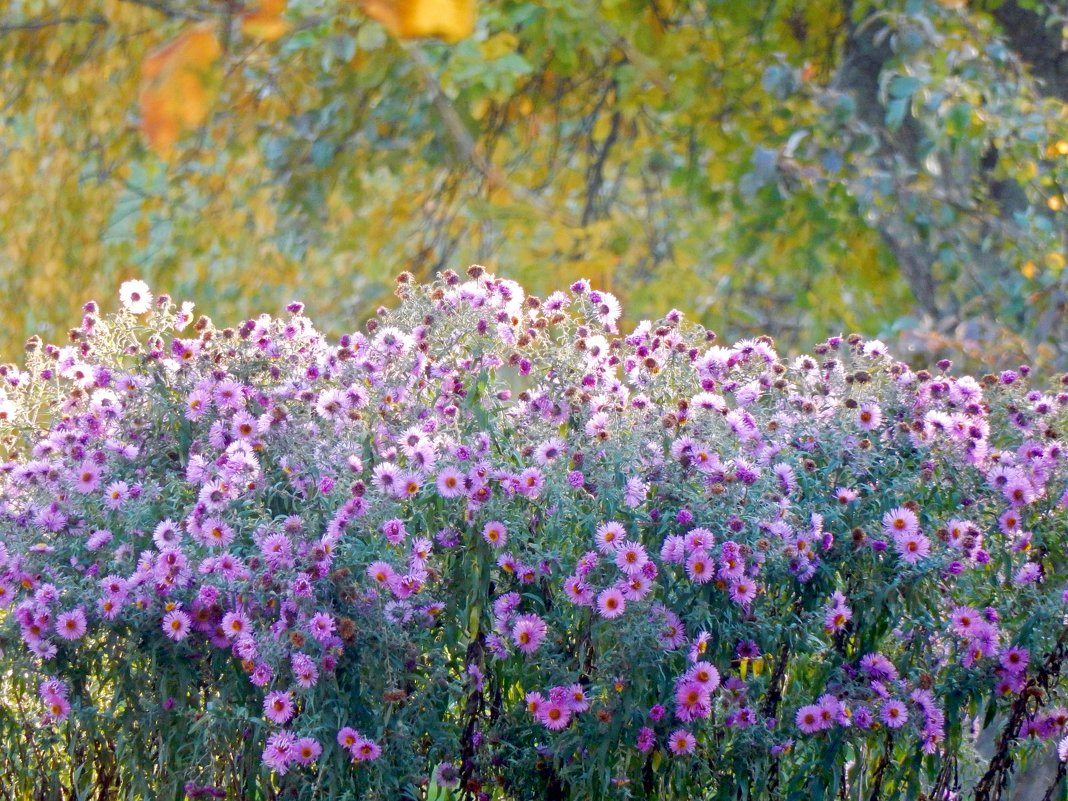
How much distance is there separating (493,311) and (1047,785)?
132 cm

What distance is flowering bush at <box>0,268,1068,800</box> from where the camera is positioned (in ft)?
6.72

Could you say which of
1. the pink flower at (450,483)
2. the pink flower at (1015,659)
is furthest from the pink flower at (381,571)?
the pink flower at (1015,659)

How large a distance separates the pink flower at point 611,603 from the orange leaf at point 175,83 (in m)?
1.24

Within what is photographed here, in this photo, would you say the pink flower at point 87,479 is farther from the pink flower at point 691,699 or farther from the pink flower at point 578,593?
the pink flower at point 691,699

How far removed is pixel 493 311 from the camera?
2.40 m

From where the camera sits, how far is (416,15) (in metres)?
0.88

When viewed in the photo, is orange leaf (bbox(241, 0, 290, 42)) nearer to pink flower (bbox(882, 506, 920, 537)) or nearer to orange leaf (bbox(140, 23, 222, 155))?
orange leaf (bbox(140, 23, 222, 155))

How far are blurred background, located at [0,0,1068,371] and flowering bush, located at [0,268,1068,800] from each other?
251cm

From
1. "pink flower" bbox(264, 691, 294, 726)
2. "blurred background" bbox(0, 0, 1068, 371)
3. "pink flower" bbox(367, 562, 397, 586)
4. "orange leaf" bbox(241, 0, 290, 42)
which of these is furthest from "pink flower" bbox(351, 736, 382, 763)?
"blurred background" bbox(0, 0, 1068, 371)

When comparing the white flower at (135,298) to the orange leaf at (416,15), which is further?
the white flower at (135,298)

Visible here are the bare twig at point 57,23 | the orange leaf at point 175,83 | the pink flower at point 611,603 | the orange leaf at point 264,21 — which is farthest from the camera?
the bare twig at point 57,23

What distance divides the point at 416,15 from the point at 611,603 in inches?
49.2

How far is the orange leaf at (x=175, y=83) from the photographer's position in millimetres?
851

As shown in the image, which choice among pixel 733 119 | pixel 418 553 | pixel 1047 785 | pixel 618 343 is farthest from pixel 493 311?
pixel 733 119
